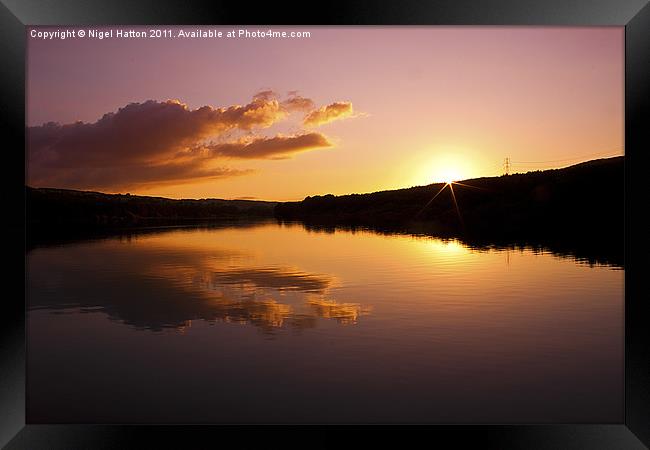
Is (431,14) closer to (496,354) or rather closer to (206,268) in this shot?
(496,354)

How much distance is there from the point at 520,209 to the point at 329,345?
41.5 metres

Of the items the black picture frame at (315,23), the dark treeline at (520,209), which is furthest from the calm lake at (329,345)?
the dark treeline at (520,209)

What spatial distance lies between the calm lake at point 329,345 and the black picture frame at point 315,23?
891 mm

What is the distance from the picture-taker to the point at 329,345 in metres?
10.8

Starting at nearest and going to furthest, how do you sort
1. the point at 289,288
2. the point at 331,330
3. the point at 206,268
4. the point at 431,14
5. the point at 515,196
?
the point at 431,14, the point at 331,330, the point at 289,288, the point at 206,268, the point at 515,196

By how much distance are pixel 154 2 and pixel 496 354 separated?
25.4 feet

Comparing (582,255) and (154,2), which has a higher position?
(154,2)

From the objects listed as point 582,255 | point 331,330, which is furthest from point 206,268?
point 582,255

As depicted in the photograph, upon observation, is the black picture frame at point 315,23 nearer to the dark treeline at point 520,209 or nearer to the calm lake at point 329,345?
the calm lake at point 329,345

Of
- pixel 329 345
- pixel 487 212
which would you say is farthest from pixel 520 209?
pixel 329 345

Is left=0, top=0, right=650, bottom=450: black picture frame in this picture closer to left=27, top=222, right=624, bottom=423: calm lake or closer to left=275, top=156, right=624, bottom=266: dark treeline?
left=27, top=222, right=624, bottom=423: calm lake

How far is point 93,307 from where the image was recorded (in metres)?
14.8

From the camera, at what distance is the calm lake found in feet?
26.4

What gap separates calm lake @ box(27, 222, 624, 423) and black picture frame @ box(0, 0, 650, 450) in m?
0.89
